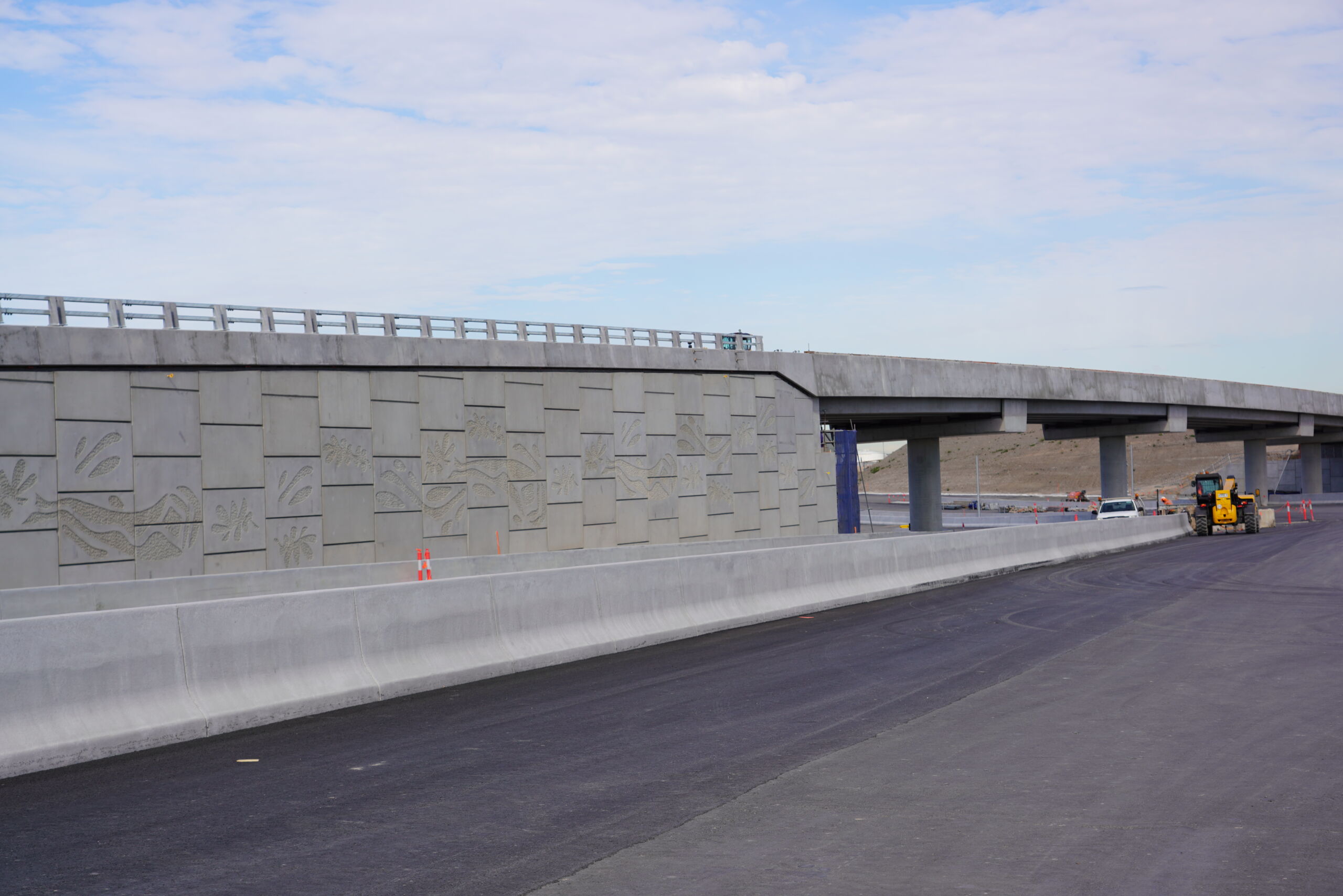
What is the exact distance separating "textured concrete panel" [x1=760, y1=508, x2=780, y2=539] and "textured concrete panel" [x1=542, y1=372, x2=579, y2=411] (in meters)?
8.75

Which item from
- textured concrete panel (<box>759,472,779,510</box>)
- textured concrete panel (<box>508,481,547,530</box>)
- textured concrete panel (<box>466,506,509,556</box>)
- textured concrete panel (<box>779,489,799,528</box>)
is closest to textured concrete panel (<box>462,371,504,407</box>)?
textured concrete panel (<box>508,481,547,530</box>)

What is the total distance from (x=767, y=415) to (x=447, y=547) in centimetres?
1360

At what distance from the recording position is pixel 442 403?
2975cm

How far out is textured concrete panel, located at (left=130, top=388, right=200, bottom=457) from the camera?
78.8ft

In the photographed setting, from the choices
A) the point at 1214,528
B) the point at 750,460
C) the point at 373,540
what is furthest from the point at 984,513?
the point at 373,540

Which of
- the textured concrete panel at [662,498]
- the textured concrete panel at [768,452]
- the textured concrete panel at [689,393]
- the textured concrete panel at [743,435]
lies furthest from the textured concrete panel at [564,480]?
the textured concrete panel at [768,452]

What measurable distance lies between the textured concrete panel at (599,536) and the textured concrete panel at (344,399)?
761cm

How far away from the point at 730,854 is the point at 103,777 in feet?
15.3

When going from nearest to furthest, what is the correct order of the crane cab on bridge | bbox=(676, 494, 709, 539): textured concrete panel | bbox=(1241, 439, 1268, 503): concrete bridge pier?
bbox=(676, 494, 709, 539): textured concrete panel, the crane cab on bridge, bbox=(1241, 439, 1268, 503): concrete bridge pier

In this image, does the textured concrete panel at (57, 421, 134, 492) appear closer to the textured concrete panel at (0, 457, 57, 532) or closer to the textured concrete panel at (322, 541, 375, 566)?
the textured concrete panel at (0, 457, 57, 532)

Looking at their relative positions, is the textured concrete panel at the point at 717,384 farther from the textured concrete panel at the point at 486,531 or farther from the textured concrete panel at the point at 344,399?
the textured concrete panel at the point at 344,399

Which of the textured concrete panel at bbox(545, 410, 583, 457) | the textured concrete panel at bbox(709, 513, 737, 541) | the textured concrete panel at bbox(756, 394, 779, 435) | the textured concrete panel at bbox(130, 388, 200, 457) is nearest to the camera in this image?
the textured concrete panel at bbox(130, 388, 200, 457)

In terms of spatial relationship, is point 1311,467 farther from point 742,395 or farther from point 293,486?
point 293,486

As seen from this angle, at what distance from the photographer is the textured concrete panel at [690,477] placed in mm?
36188
